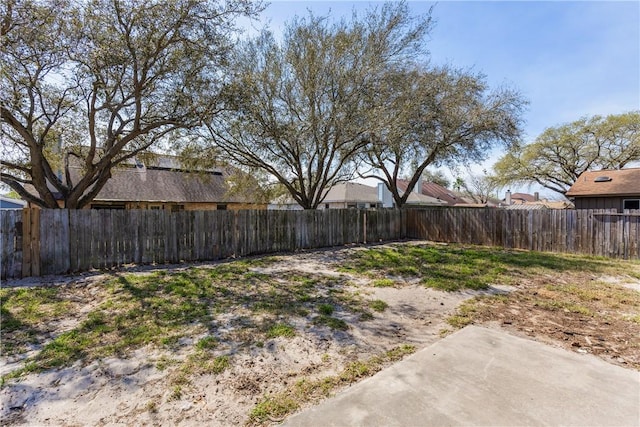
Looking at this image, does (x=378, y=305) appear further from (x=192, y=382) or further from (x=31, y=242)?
(x=31, y=242)

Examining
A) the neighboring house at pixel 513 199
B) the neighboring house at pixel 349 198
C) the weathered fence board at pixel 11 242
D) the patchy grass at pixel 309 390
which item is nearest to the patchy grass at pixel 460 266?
the patchy grass at pixel 309 390

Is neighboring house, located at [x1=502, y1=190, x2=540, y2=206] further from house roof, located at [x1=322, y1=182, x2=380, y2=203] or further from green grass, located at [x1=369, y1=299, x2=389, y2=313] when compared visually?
green grass, located at [x1=369, y1=299, x2=389, y2=313]

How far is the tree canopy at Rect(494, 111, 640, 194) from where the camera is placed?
71.2 feet

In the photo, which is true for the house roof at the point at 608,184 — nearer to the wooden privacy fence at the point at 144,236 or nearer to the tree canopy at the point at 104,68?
the wooden privacy fence at the point at 144,236

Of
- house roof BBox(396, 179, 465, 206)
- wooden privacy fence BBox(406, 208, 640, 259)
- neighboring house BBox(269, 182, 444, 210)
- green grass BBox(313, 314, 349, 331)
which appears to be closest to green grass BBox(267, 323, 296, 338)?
green grass BBox(313, 314, 349, 331)

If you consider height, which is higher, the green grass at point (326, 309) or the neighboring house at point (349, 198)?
the neighboring house at point (349, 198)

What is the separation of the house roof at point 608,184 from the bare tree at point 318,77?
11.3 m

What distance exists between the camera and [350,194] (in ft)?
88.2

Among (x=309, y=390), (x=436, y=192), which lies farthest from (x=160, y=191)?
(x=436, y=192)

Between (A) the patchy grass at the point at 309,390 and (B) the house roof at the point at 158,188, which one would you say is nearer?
(A) the patchy grass at the point at 309,390

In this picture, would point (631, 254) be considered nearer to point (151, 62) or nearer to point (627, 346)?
point (627, 346)

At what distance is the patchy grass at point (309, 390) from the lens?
2.37 metres

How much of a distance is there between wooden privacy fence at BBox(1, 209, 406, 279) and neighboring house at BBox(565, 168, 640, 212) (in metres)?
12.2

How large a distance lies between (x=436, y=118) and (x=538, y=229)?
17.5ft
